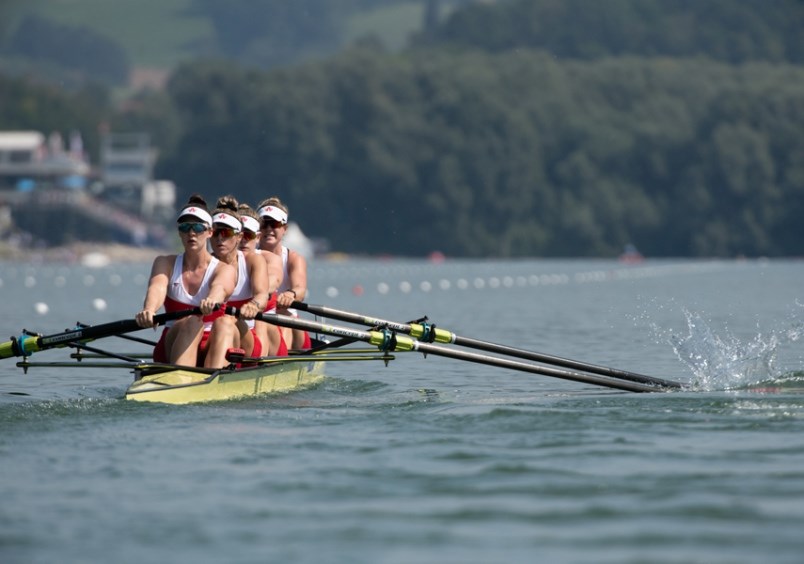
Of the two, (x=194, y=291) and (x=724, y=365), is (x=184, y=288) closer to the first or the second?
(x=194, y=291)

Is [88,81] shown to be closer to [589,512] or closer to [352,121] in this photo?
[352,121]

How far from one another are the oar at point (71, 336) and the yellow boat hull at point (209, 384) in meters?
0.39

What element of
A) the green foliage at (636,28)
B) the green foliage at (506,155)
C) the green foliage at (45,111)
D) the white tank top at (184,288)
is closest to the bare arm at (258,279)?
the white tank top at (184,288)

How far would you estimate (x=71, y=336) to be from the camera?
11594 mm

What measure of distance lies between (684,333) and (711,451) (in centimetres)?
1228

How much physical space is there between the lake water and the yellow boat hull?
A: 146 millimetres

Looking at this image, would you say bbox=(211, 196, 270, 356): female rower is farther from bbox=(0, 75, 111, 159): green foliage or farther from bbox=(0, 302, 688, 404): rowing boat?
bbox=(0, 75, 111, 159): green foliage

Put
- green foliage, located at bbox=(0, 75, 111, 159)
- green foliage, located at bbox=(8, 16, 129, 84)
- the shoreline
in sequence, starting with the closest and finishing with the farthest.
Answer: the shoreline
green foliage, located at bbox=(0, 75, 111, 159)
green foliage, located at bbox=(8, 16, 129, 84)

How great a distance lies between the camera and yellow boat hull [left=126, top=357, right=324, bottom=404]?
10883 millimetres

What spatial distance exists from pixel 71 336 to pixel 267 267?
6.05ft

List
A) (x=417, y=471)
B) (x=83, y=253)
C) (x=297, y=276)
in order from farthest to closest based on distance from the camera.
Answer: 1. (x=83, y=253)
2. (x=297, y=276)
3. (x=417, y=471)

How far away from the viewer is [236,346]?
12086mm

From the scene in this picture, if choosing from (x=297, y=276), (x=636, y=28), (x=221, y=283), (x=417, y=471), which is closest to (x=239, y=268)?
(x=221, y=283)

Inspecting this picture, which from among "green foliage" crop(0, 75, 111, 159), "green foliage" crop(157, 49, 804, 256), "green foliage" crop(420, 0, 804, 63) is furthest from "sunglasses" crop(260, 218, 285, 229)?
"green foliage" crop(0, 75, 111, 159)
